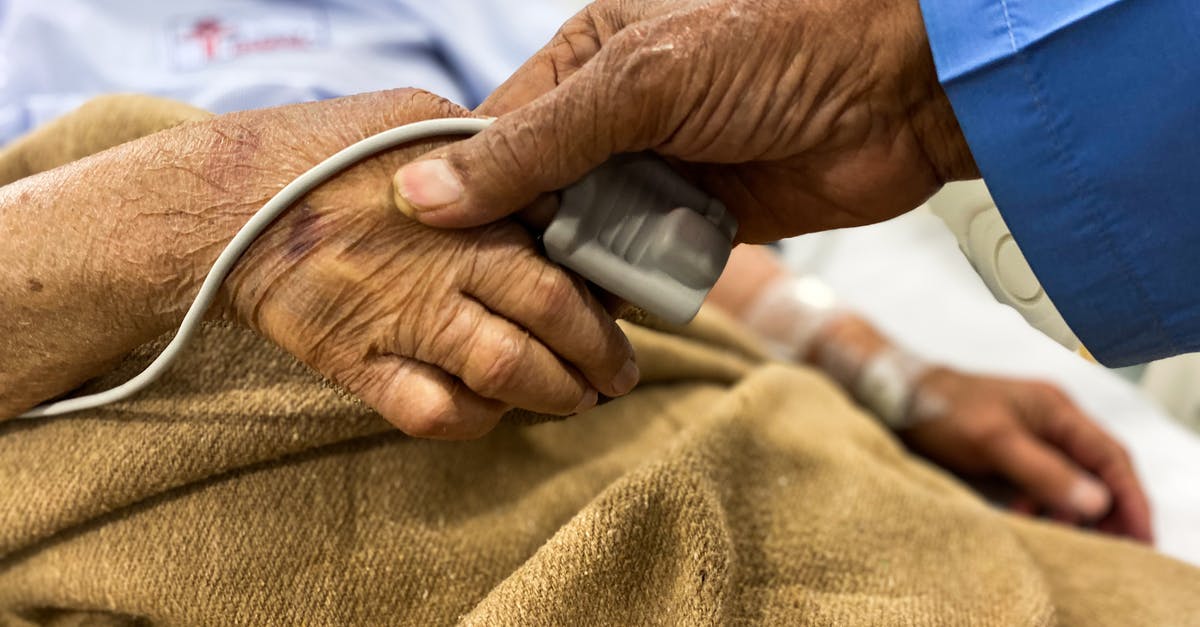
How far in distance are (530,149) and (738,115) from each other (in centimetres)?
14

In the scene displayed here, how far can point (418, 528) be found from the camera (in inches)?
24.4

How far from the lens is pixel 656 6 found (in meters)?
0.56

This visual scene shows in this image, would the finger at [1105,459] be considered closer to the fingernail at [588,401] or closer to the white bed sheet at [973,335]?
the white bed sheet at [973,335]

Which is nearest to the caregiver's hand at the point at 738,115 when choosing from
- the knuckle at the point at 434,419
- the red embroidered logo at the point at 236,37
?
the knuckle at the point at 434,419

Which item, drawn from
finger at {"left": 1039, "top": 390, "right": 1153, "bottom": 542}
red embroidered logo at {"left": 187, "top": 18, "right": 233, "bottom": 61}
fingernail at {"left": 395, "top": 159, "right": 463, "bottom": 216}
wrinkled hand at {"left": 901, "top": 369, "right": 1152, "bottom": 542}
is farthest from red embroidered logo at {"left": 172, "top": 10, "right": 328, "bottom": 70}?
finger at {"left": 1039, "top": 390, "right": 1153, "bottom": 542}

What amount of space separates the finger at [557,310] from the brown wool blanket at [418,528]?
0.10m

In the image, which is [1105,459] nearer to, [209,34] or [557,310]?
[557,310]

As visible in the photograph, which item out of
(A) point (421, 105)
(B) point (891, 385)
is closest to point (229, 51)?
(A) point (421, 105)

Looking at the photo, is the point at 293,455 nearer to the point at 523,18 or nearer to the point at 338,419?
the point at 338,419

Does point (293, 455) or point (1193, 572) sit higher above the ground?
point (293, 455)

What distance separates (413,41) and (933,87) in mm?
686

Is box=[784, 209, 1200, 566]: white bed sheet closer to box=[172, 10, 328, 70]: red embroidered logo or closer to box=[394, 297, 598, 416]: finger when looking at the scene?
box=[394, 297, 598, 416]: finger

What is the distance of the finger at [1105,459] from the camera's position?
1.02 meters

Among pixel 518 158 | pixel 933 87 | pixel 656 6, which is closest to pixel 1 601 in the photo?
pixel 518 158
